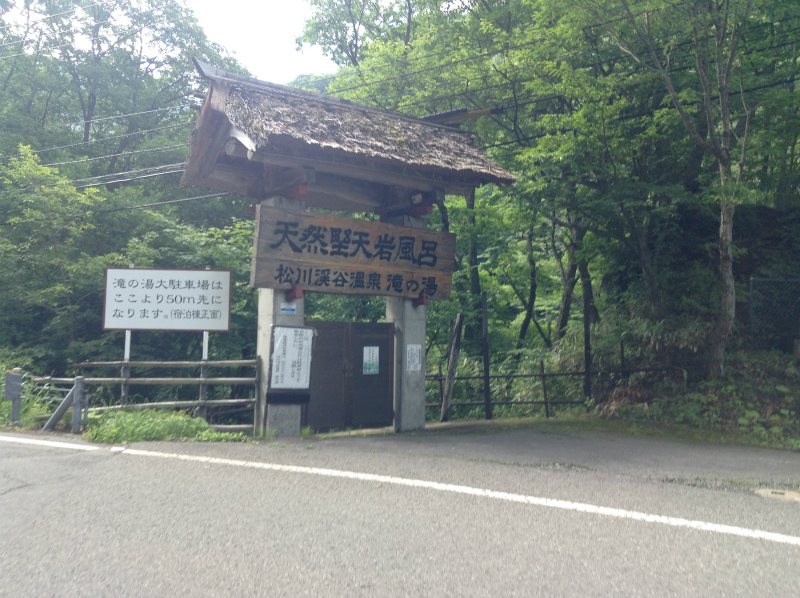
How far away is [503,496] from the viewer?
Answer: 18.6 feet

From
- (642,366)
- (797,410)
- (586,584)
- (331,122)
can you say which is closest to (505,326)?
(642,366)

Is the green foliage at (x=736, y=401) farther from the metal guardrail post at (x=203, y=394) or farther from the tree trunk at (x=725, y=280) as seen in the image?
the metal guardrail post at (x=203, y=394)

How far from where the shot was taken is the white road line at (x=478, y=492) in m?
4.68

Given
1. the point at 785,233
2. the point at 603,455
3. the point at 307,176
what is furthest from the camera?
the point at 785,233

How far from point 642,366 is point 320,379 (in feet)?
23.8

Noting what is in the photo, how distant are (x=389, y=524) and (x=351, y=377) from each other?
637 cm

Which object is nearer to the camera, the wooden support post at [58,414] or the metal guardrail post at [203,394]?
the wooden support post at [58,414]

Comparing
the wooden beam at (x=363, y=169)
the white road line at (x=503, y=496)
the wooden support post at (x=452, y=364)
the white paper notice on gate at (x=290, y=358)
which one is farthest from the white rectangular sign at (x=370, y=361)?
the white road line at (x=503, y=496)

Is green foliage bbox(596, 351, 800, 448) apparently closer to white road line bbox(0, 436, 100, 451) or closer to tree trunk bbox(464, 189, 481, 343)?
tree trunk bbox(464, 189, 481, 343)

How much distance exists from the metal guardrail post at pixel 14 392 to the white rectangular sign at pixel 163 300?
1629mm

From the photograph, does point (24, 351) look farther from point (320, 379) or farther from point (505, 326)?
point (505, 326)

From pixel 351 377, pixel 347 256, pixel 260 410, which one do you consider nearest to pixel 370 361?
pixel 351 377

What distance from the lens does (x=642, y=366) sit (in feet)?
45.4

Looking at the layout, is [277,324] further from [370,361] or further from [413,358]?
[413,358]
